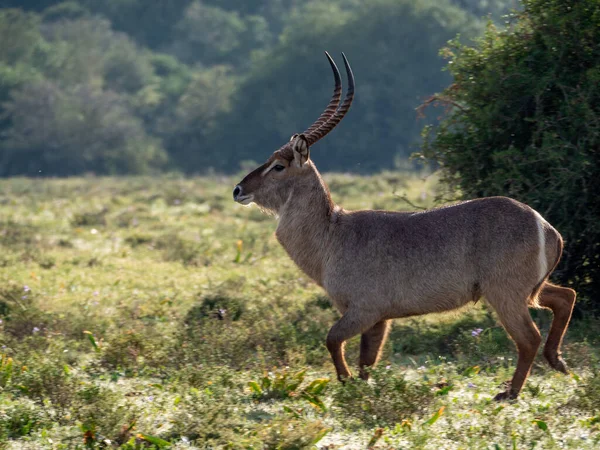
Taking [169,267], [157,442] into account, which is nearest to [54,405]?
[157,442]

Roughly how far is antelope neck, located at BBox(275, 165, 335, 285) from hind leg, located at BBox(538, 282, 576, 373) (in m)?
1.36

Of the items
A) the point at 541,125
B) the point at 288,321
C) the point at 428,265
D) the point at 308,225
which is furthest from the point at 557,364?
the point at 288,321

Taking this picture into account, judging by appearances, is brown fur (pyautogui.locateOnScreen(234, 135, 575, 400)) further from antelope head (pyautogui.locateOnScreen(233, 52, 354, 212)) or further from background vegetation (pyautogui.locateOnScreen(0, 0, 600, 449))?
background vegetation (pyautogui.locateOnScreen(0, 0, 600, 449))

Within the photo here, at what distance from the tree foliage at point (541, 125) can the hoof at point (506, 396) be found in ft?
6.28

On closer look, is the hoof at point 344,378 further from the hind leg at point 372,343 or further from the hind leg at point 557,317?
the hind leg at point 557,317

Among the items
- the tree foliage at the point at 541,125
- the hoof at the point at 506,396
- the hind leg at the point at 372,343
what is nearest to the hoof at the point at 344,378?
the hind leg at the point at 372,343

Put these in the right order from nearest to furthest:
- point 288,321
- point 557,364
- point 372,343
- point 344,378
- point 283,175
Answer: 1. point 344,378
2. point 557,364
3. point 372,343
4. point 283,175
5. point 288,321

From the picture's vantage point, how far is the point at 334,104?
20.1 ft

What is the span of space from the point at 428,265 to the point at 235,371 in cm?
141

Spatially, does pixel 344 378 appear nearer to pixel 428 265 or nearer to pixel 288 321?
→ pixel 428 265

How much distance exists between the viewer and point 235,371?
591 cm

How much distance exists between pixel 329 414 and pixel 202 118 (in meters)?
38.2

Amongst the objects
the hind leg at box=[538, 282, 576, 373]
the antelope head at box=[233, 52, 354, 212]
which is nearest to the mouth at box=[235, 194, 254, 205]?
the antelope head at box=[233, 52, 354, 212]

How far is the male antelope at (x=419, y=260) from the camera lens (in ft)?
17.3
